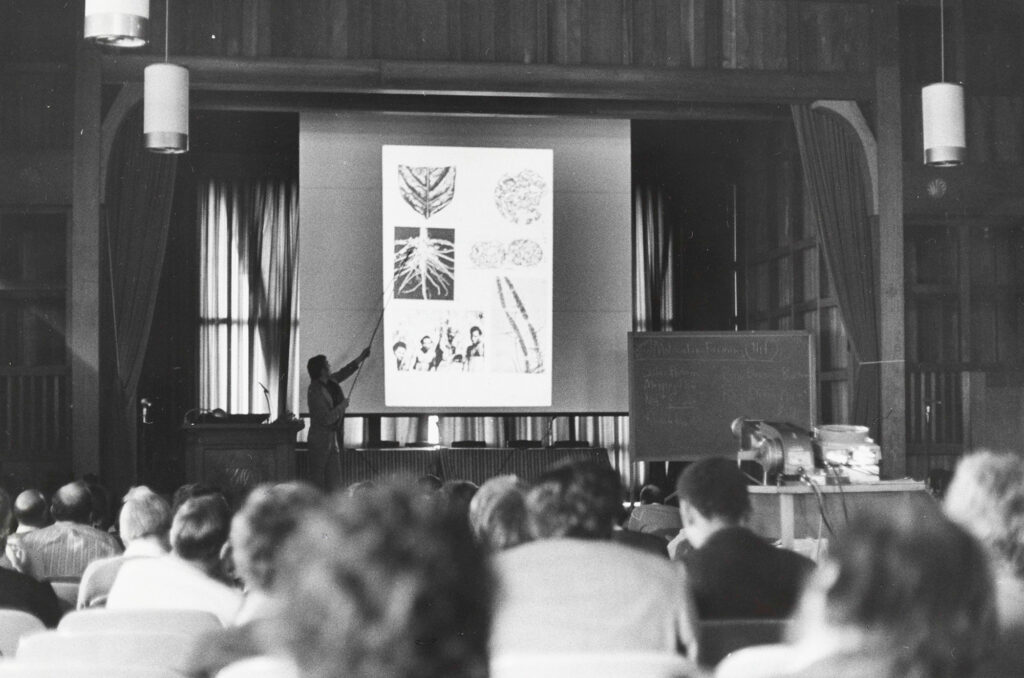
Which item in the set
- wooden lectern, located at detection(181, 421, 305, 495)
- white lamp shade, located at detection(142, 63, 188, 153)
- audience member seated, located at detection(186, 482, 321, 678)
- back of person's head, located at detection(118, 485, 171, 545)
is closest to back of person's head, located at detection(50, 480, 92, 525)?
back of person's head, located at detection(118, 485, 171, 545)

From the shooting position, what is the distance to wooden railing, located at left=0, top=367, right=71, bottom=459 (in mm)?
9297

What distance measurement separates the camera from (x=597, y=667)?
204 cm

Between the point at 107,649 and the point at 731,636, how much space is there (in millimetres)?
1250

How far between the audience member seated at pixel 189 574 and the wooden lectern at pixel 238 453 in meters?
5.50

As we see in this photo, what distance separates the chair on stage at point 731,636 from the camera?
8.89 ft

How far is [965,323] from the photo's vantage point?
398 inches

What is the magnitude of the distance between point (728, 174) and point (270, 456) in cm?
573

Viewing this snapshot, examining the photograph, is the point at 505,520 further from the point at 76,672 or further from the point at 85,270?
the point at 85,270

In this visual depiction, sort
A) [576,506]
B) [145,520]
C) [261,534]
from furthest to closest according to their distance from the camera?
[145,520]
[576,506]
[261,534]

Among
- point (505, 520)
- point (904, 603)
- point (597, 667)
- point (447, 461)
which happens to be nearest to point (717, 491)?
point (505, 520)

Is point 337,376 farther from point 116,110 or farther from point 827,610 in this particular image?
point 827,610

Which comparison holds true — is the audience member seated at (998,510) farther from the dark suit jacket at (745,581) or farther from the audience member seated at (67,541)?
the audience member seated at (67,541)

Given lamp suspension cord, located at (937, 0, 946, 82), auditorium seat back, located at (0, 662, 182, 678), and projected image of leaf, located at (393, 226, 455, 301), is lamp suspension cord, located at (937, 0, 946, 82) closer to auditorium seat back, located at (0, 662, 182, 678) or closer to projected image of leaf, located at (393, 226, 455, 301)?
projected image of leaf, located at (393, 226, 455, 301)

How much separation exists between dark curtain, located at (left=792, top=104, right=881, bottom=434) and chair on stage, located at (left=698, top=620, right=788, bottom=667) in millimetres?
7258
